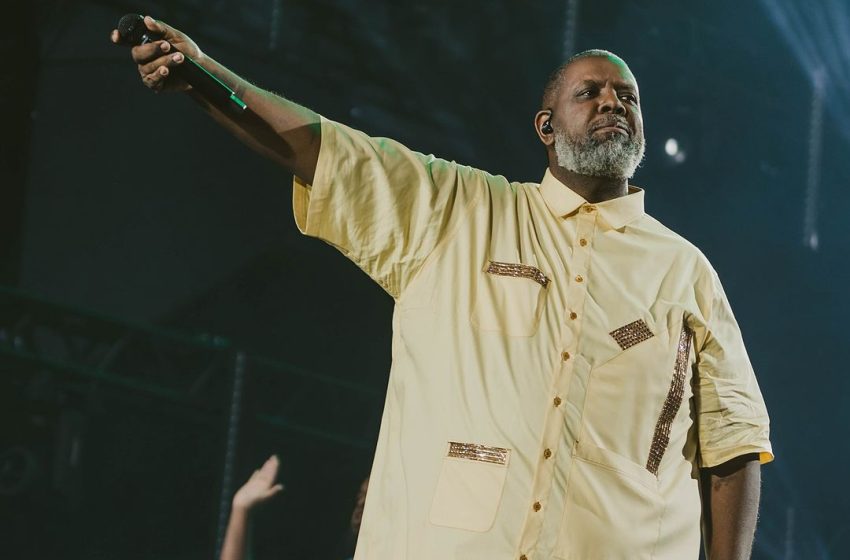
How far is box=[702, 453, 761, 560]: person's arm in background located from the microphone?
1186 millimetres

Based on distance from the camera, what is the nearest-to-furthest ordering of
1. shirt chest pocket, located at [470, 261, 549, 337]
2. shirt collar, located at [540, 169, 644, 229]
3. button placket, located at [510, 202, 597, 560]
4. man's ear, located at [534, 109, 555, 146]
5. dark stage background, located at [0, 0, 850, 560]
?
button placket, located at [510, 202, 597, 560], shirt chest pocket, located at [470, 261, 549, 337], shirt collar, located at [540, 169, 644, 229], man's ear, located at [534, 109, 555, 146], dark stage background, located at [0, 0, 850, 560]

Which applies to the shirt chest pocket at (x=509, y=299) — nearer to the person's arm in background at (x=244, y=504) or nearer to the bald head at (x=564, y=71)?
the bald head at (x=564, y=71)

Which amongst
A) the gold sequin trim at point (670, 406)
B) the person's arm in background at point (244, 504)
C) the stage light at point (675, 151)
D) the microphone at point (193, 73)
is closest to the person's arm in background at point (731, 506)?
the gold sequin trim at point (670, 406)

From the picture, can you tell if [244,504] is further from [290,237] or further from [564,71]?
[564,71]

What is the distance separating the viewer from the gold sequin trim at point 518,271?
181 centimetres

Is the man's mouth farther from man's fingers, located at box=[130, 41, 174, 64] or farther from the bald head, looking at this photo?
man's fingers, located at box=[130, 41, 174, 64]

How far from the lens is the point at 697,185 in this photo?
5.09 meters

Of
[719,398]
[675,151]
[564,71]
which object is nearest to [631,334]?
[719,398]

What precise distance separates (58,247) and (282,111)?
7.88 feet

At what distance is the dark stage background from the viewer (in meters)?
3.74

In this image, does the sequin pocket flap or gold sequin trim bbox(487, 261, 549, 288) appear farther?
gold sequin trim bbox(487, 261, 549, 288)

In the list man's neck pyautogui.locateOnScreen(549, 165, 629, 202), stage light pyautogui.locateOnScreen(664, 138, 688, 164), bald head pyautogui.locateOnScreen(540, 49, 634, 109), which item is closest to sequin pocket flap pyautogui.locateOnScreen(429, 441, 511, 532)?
man's neck pyautogui.locateOnScreen(549, 165, 629, 202)

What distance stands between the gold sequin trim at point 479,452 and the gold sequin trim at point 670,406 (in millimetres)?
304

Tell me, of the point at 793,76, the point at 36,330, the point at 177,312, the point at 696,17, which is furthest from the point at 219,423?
the point at 793,76
